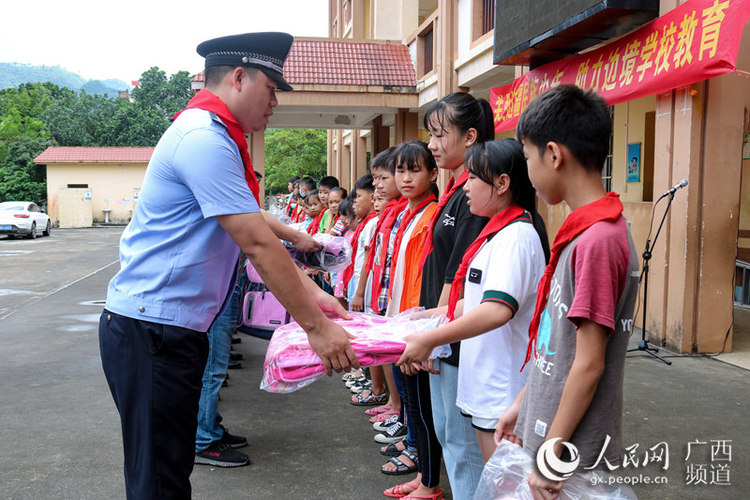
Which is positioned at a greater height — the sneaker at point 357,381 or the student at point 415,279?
the student at point 415,279

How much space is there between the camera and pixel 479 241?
2414 mm

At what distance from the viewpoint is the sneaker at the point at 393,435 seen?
13.9ft

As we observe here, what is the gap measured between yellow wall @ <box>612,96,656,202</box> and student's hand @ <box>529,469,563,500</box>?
28.5 ft

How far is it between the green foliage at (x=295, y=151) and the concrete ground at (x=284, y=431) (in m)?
24.9

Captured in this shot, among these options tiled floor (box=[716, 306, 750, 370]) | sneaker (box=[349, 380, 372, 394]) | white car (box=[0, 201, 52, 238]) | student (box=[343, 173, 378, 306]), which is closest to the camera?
student (box=[343, 173, 378, 306])

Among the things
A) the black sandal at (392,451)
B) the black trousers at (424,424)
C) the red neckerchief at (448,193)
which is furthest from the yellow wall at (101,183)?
the red neckerchief at (448,193)

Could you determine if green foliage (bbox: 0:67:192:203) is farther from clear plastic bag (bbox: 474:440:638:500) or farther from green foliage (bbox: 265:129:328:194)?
clear plastic bag (bbox: 474:440:638:500)

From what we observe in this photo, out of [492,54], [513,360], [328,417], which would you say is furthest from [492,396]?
[492,54]

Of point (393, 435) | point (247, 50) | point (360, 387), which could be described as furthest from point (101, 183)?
point (247, 50)

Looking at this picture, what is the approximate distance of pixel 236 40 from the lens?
2.30m

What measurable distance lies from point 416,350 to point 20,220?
84.2 ft

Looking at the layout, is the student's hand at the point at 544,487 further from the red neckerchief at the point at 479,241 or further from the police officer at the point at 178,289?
the red neckerchief at the point at 479,241

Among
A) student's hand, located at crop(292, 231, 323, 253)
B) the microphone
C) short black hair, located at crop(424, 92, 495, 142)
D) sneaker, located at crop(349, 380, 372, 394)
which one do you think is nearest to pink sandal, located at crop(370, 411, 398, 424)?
sneaker, located at crop(349, 380, 372, 394)

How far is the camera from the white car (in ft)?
78.4
